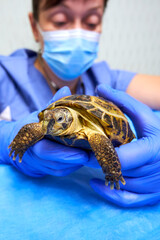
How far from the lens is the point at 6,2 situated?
1688 mm

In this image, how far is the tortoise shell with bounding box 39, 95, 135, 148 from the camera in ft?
2.17

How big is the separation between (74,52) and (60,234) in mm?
889

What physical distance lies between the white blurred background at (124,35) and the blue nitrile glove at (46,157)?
Result: 1.25 m

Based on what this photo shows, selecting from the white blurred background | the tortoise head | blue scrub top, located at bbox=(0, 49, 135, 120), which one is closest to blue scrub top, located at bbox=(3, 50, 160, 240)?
the tortoise head

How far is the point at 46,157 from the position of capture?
2.25 feet

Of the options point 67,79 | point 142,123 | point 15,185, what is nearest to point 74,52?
point 67,79

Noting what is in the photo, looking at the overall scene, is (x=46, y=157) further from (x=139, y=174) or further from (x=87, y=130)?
(x=139, y=174)

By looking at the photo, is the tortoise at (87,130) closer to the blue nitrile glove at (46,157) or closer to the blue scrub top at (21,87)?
the blue nitrile glove at (46,157)

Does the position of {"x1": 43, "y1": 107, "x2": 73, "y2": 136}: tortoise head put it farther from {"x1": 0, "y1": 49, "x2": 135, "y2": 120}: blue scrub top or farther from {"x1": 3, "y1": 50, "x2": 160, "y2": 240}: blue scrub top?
{"x1": 0, "y1": 49, "x2": 135, "y2": 120}: blue scrub top

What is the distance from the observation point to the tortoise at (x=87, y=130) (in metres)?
0.59

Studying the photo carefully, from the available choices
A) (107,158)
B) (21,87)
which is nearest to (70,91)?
(21,87)

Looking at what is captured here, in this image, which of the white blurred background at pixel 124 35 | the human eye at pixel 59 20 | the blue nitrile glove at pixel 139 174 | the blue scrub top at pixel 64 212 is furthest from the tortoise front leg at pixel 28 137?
the white blurred background at pixel 124 35

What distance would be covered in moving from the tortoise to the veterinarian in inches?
2.1

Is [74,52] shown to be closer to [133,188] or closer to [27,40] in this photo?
[133,188]
